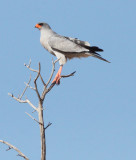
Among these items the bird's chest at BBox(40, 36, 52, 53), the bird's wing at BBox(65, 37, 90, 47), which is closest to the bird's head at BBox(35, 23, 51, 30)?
the bird's chest at BBox(40, 36, 52, 53)

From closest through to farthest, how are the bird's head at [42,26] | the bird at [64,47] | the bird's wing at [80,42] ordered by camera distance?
the bird at [64,47]
the bird's wing at [80,42]
the bird's head at [42,26]

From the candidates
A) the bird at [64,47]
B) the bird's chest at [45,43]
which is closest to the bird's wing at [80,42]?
the bird at [64,47]

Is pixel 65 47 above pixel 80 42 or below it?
below

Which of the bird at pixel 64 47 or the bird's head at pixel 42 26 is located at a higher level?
the bird's head at pixel 42 26

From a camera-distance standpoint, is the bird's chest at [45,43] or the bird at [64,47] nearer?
the bird at [64,47]

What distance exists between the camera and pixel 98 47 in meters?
10.9

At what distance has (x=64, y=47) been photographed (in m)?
11.3

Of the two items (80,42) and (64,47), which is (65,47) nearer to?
(64,47)

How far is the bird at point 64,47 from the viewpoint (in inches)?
437

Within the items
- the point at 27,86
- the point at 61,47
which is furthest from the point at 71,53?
the point at 27,86

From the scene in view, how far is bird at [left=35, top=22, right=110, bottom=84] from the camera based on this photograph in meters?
11.1

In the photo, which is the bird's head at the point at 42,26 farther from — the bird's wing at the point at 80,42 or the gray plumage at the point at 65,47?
the bird's wing at the point at 80,42

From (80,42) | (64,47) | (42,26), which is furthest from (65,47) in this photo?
(42,26)

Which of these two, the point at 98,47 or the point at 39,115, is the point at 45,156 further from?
the point at 98,47
